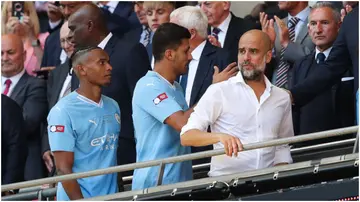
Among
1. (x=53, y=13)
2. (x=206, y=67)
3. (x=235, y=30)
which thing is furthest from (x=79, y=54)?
(x=53, y=13)

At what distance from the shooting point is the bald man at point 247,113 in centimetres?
1012

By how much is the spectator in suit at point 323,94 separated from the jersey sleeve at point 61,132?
212cm

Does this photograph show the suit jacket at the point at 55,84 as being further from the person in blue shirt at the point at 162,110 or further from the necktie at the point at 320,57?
the person in blue shirt at the point at 162,110

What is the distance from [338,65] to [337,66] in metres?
0.01

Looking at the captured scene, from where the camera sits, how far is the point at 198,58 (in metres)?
11.9

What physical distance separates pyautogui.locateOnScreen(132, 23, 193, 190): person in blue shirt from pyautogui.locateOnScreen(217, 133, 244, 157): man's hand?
1083mm

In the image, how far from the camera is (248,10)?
1490 cm

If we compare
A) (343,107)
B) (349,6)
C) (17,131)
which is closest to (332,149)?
(343,107)

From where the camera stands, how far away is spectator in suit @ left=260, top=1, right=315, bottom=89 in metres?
12.3

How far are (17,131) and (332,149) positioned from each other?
3.05 meters

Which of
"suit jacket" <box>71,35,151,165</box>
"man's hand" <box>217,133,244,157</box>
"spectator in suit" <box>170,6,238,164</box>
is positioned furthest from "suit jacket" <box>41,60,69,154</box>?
"man's hand" <box>217,133,244,157</box>

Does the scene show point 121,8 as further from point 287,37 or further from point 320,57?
point 320,57

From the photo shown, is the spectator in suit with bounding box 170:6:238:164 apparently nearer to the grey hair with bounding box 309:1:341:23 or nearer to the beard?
the grey hair with bounding box 309:1:341:23

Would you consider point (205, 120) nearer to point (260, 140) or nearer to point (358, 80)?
point (260, 140)
